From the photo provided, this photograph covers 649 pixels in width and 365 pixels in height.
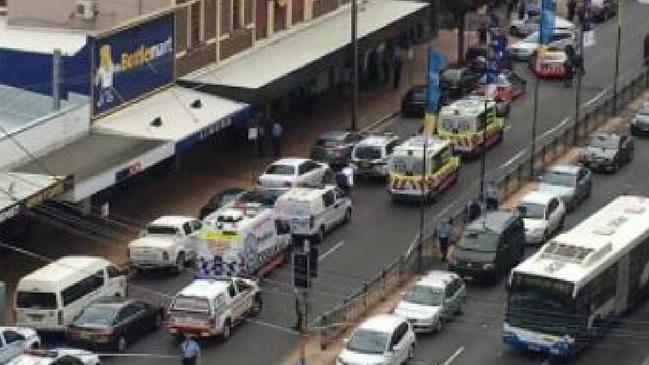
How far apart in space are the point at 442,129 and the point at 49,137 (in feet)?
62.3

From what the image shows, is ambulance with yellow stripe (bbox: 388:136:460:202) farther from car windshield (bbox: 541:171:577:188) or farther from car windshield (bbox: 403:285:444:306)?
car windshield (bbox: 403:285:444:306)

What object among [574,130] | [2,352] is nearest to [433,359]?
[2,352]

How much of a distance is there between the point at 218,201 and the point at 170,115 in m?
4.14

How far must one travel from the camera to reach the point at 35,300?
49.2 metres

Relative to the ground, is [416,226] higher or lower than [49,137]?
lower

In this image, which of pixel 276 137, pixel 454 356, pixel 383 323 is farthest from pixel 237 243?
pixel 276 137

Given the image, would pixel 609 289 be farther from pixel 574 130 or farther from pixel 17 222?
pixel 574 130

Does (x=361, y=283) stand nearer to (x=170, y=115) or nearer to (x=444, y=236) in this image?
(x=444, y=236)

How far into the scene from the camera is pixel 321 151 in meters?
69.2

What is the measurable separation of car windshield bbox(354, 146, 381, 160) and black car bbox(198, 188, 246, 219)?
7151 millimetres

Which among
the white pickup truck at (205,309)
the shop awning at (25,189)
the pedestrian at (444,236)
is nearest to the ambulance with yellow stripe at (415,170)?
the pedestrian at (444,236)

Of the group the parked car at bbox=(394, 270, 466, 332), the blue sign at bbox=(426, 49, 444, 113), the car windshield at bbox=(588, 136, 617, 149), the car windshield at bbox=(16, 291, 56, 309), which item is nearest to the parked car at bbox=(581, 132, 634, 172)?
the car windshield at bbox=(588, 136, 617, 149)

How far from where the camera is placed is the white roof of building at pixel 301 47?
6781cm

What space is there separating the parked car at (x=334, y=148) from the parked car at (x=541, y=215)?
31.3 feet
